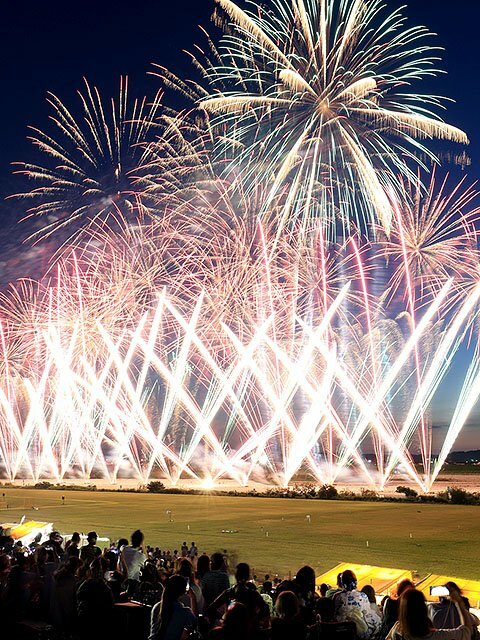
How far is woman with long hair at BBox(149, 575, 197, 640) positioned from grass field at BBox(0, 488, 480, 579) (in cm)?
1367

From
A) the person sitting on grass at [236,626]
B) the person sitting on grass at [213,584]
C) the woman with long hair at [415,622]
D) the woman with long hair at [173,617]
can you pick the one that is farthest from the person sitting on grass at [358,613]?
the person sitting on grass at [236,626]

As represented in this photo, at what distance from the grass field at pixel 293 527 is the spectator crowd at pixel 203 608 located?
1130 centimetres

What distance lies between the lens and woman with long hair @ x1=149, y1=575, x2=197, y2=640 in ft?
20.8

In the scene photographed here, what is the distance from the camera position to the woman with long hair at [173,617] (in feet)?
20.8

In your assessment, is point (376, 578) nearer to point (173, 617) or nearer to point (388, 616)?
point (388, 616)

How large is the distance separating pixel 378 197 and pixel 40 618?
24.1 metres

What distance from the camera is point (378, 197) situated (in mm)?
29516

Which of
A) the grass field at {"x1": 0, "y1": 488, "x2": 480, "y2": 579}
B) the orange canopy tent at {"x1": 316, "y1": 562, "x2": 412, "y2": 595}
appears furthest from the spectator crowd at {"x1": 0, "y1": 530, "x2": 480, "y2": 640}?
the grass field at {"x1": 0, "y1": 488, "x2": 480, "y2": 579}

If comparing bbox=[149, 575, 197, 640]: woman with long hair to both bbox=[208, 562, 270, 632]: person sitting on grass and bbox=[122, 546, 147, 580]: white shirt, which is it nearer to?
bbox=[208, 562, 270, 632]: person sitting on grass

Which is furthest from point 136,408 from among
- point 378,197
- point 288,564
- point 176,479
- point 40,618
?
point 40,618

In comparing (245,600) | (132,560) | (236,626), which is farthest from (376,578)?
(236,626)

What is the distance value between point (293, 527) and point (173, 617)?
24.6 meters

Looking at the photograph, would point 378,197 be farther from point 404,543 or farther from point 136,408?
point 136,408

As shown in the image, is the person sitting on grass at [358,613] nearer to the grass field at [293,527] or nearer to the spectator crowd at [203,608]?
the spectator crowd at [203,608]
